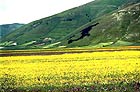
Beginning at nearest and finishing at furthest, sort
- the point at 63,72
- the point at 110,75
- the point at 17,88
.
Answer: the point at 17,88 → the point at 110,75 → the point at 63,72

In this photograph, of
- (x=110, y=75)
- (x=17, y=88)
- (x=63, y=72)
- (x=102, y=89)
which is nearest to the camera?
(x=102, y=89)

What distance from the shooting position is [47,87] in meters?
34.1

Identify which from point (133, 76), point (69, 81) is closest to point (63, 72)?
point (69, 81)

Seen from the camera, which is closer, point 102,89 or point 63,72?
point 102,89

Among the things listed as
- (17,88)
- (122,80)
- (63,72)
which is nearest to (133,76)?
(122,80)

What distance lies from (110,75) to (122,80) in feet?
9.01

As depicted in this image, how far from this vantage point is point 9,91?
111 feet

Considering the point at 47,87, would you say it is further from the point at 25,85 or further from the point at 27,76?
the point at 27,76

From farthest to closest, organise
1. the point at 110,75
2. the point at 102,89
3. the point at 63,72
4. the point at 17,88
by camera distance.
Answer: the point at 63,72 → the point at 110,75 → the point at 17,88 → the point at 102,89

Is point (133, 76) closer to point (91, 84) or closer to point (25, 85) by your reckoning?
point (91, 84)

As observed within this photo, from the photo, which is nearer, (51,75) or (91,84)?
(91,84)

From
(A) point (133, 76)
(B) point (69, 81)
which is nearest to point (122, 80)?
(A) point (133, 76)

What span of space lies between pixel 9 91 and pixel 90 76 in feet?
26.1

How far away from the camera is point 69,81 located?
35.6 m
